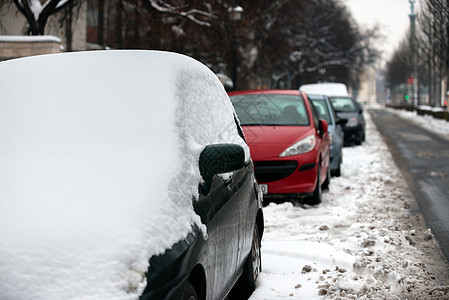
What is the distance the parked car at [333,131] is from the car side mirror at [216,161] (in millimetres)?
9416

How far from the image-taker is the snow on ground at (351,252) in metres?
5.10

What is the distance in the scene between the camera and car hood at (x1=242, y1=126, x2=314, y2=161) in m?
9.07

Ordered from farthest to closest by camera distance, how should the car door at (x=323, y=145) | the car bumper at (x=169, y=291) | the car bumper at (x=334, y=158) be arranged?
the car bumper at (x=334, y=158) < the car door at (x=323, y=145) < the car bumper at (x=169, y=291)

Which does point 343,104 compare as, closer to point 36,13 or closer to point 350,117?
point 350,117

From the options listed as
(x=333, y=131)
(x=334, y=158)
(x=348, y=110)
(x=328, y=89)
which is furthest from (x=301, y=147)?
(x=328, y=89)

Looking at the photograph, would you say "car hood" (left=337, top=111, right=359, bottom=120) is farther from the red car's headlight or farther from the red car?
the red car's headlight

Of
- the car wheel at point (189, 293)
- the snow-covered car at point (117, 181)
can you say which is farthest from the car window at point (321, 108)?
the car wheel at point (189, 293)

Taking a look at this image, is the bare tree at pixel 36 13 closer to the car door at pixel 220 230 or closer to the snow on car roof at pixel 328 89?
the snow on car roof at pixel 328 89

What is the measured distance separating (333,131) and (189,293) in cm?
1048

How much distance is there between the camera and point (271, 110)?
10336 mm

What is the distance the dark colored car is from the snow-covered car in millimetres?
16652

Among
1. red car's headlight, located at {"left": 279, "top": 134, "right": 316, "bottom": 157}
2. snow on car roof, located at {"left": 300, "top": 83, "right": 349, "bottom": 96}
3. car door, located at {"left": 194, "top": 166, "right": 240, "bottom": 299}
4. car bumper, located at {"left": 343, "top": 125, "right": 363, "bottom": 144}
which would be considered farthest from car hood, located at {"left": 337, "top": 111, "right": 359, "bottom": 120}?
car door, located at {"left": 194, "top": 166, "right": 240, "bottom": 299}

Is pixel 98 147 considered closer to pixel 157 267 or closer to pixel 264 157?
pixel 157 267

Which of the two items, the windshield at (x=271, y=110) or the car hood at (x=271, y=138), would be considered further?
the windshield at (x=271, y=110)
